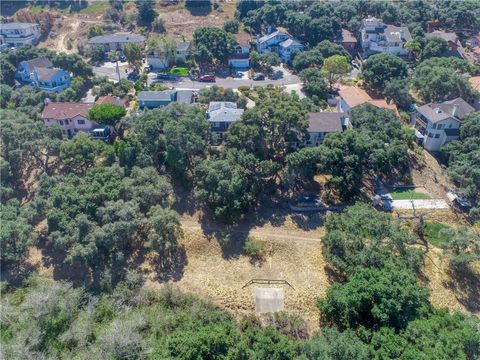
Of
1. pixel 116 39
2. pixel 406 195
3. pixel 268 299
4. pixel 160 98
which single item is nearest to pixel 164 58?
pixel 116 39

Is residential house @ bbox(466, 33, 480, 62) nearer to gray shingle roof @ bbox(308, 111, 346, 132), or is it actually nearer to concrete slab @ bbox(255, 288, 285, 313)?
gray shingle roof @ bbox(308, 111, 346, 132)

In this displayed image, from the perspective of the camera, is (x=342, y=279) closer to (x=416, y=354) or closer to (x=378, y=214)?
(x=378, y=214)

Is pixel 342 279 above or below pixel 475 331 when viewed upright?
below

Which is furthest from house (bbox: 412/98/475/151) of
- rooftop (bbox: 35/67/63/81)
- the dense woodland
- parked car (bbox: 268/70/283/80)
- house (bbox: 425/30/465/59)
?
rooftop (bbox: 35/67/63/81)

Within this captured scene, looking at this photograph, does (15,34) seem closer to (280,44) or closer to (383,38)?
(280,44)

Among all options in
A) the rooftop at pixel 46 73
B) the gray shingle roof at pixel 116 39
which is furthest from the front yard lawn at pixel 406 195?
the gray shingle roof at pixel 116 39

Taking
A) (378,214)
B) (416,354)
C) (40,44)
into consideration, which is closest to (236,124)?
(378,214)

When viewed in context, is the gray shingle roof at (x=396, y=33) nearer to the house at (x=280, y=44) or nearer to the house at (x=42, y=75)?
the house at (x=280, y=44)
